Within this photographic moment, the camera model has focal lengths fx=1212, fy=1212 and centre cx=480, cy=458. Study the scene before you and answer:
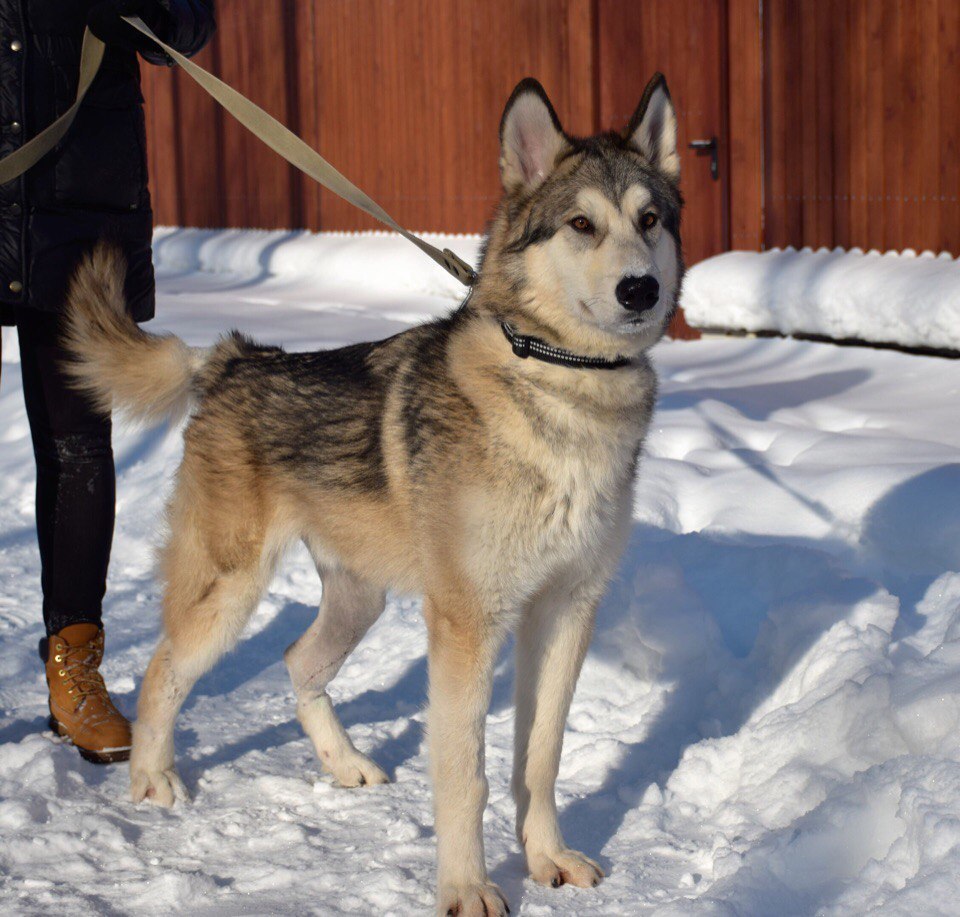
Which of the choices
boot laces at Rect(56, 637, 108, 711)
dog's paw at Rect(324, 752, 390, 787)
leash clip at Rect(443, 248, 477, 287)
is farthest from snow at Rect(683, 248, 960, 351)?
boot laces at Rect(56, 637, 108, 711)

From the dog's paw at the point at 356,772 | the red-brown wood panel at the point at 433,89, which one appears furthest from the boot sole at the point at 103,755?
the red-brown wood panel at the point at 433,89

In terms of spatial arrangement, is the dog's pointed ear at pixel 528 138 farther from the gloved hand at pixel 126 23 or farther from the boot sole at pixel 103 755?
the boot sole at pixel 103 755

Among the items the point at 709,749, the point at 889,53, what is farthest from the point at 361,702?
the point at 889,53

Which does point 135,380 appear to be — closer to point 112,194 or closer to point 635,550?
point 112,194

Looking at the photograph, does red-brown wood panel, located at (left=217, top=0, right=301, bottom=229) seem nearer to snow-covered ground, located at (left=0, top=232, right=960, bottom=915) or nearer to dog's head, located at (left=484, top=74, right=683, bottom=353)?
snow-covered ground, located at (left=0, top=232, right=960, bottom=915)

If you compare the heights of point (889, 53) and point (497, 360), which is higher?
point (889, 53)

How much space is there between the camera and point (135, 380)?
10.6 feet

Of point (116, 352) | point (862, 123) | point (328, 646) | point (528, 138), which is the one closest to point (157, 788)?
point (328, 646)

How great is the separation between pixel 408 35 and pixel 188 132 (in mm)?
5121

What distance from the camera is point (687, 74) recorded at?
817cm

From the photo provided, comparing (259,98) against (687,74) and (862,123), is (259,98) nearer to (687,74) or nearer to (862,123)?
(687,74)

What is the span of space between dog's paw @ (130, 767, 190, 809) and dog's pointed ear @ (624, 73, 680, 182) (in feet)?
6.53

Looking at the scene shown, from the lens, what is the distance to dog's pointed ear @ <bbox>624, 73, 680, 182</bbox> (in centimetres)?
286

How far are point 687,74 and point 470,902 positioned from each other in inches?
269
